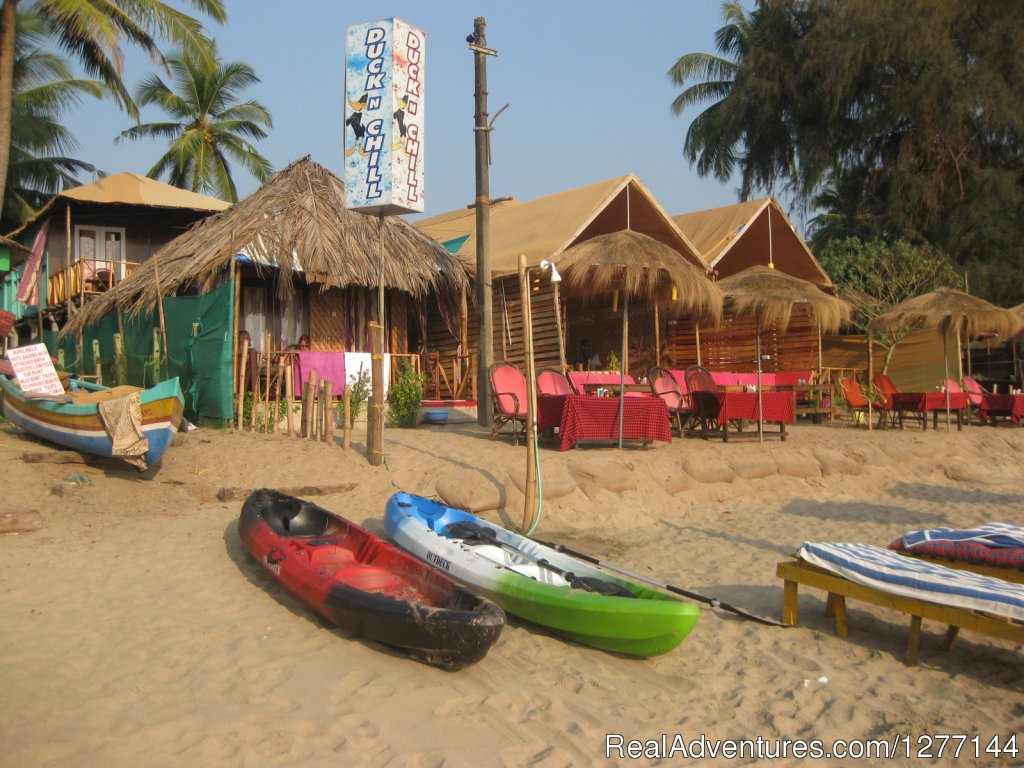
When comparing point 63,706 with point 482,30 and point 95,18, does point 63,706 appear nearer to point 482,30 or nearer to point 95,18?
point 482,30

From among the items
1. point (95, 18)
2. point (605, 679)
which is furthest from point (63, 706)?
point (95, 18)

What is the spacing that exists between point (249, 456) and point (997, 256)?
20.8 m

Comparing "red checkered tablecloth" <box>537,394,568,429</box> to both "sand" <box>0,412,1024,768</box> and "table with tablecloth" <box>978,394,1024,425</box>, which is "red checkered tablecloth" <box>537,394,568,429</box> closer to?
"sand" <box>0,412,1024,768</box>

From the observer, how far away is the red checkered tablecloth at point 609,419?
9.48 m

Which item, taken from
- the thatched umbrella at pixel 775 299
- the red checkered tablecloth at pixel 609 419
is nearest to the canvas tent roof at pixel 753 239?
the thatched umbrella at pixel 775 299

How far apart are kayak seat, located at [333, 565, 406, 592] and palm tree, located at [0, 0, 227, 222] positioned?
11.5 meters

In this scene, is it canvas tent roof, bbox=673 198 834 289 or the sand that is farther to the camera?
canvas tent roof, bbox=673 198 834 289

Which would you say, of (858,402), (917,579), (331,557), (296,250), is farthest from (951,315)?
(331,557)

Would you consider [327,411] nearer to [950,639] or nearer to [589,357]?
[950,639]

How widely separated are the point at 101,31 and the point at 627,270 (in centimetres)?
960

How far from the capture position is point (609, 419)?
9.69m

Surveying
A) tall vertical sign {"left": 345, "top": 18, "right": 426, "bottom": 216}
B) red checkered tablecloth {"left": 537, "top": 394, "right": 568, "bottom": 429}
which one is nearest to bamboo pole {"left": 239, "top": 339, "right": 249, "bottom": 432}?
tall vertical sign {"left": 345, "top": 18, "right": 426, "bottom": 216}

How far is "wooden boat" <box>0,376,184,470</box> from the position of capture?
7.66 metres

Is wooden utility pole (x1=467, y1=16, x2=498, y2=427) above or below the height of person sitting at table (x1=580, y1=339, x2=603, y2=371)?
above
